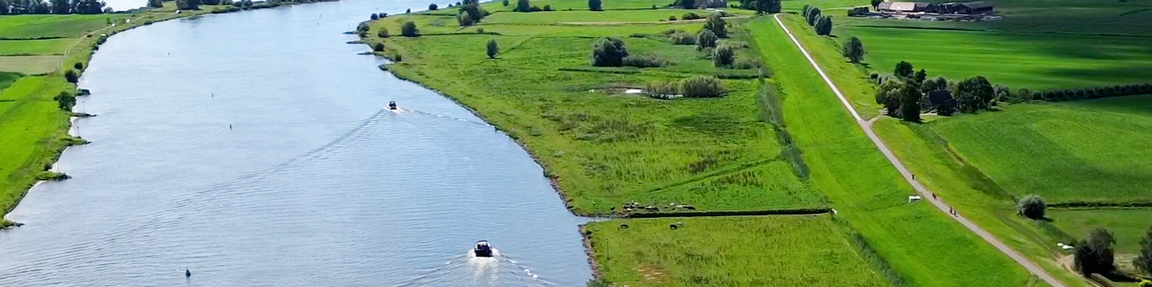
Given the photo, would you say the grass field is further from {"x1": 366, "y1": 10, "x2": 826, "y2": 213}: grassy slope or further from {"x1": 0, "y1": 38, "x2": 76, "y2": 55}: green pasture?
{"x1": 0, "y1": 38, "x2": 76, "y2": 55}: green pasture

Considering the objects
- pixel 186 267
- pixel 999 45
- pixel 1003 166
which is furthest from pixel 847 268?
pixel 999 45

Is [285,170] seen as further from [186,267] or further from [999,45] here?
[999,45]

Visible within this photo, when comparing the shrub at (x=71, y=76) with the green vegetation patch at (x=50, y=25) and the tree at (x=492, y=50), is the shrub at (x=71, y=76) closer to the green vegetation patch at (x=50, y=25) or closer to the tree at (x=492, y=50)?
the tree at (x=492, y=50)

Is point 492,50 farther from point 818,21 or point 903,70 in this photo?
point 903,70

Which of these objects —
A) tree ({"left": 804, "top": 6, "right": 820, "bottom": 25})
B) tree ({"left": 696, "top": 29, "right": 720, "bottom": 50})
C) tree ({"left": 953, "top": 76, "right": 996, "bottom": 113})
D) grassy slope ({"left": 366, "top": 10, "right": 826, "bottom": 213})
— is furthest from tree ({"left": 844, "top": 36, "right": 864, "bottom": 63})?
tree ({"left": 804, "top": 6, "right": 820, "bottom": 25})

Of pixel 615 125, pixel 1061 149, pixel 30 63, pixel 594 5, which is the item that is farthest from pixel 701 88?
pixel 594 5
